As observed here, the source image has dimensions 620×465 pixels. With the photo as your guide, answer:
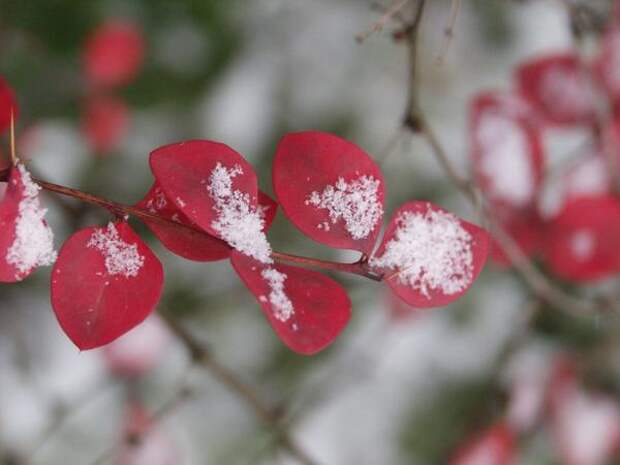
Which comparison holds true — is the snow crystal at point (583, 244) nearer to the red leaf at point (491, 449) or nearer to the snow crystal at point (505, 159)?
the snow crystal at point (505, 159)

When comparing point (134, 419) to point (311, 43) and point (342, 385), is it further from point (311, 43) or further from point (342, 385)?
point (311, 43)

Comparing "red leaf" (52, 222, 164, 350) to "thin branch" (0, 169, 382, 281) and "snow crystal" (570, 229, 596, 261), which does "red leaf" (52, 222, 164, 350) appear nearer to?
"thin branch" (0, 169, 382, 281)

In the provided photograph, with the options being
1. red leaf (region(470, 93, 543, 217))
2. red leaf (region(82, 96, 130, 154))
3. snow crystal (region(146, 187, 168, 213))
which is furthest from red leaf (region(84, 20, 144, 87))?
snow crystal (region(146, 187, 168, 213))

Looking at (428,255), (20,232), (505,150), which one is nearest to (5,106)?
(20,232)

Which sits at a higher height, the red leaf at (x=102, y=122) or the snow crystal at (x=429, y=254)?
the snow crystal at (x=429, y=254)

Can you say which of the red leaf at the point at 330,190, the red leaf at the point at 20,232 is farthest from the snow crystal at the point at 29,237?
the red leaf at the point at 330,190

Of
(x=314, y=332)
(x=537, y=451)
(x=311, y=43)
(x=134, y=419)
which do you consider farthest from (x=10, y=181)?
(x=537, y=451)
